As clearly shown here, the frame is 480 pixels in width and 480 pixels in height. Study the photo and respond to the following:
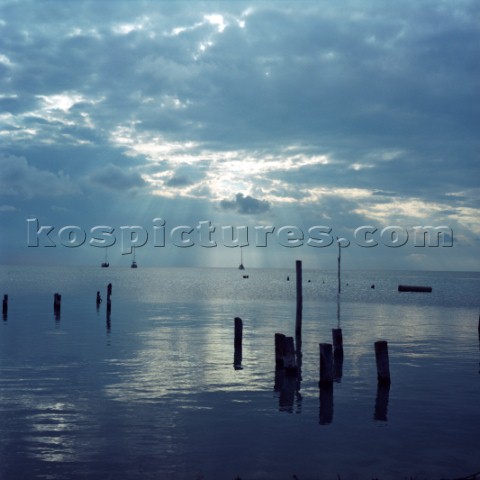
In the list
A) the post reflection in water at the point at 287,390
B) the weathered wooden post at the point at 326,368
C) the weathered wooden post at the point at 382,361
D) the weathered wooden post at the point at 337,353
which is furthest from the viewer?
the weathered wooden post at the point at 337,353

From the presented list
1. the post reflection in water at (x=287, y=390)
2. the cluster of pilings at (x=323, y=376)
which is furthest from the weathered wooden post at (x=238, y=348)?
the post reflection in water at (x=287, y=390)

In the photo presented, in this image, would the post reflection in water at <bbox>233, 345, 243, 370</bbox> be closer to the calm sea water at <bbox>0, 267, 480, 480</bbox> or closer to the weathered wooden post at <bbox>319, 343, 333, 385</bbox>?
the calm sea water at <bbox>0, 267, 480, 480</bbox>

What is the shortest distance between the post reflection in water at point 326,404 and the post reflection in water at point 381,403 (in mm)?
1404

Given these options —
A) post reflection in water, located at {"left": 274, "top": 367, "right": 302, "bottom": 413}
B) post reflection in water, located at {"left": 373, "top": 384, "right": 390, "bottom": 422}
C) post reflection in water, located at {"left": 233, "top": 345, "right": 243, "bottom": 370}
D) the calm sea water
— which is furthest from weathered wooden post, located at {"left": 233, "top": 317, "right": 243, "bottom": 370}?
post reflection in water, located at {"left": 373, "top": 384, "right": 390, "bottom": 422}

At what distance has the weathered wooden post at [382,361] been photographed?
20625 mm

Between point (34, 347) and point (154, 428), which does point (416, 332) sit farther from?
point (154, 428)

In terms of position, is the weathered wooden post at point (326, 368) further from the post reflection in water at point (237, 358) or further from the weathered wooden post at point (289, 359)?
the post reflection in water at point (237, 358)

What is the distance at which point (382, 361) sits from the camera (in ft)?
68.5

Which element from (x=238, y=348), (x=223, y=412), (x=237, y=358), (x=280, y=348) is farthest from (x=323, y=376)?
(x=238, y=348)

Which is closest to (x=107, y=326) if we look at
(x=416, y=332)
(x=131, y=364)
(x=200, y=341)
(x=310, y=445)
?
(x=200, y=341)

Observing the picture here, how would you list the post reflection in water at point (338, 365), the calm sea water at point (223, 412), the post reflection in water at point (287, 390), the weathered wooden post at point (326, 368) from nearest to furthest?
the calm sea water at point (223, 412) < the post reflection in water at point (287, 390) < the weathered wooden post at point (326, 368) < the post reflection in water at point (338, 365)

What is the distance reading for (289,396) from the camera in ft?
62.7

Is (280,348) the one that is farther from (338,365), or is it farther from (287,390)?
(338,365)

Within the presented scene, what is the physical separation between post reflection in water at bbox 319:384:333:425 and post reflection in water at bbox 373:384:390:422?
1404 mm
